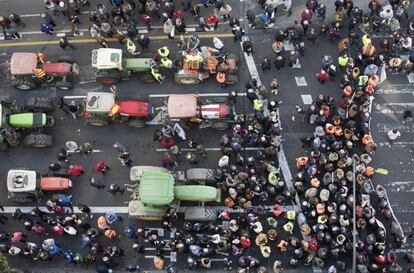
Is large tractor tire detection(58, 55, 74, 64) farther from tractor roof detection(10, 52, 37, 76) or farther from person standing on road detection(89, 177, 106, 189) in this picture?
person standing on road detection(89, 177, 106, 189)

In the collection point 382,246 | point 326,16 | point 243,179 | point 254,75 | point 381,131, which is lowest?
point 382,246

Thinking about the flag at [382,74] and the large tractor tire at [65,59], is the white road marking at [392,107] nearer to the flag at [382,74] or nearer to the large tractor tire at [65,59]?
the flag at [382,74]

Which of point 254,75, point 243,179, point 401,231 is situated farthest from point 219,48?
point 401,231

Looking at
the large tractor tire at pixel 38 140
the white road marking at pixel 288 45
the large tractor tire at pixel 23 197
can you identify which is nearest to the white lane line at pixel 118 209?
the large tractor tire at pixel 23 197

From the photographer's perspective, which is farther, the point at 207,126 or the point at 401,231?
the point at 207,126

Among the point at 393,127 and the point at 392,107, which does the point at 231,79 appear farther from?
the point at 393,127

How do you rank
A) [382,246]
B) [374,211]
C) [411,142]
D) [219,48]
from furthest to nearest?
[219,48], [411,142], [374,211], [382,246]

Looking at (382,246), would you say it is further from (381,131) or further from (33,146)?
(33,146)

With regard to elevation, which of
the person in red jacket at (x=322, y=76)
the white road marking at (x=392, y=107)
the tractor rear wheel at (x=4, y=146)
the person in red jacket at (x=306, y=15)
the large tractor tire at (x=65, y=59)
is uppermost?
the person in red jacket at (x=306, y=15)
